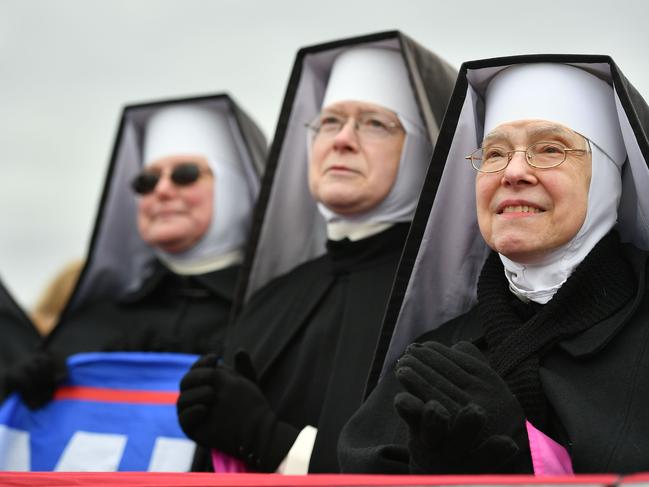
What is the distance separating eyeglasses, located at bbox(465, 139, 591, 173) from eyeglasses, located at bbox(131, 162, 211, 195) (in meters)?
2.62

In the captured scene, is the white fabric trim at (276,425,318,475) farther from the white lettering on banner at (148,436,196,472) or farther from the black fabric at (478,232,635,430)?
the black fabric at (478,232,635,430)

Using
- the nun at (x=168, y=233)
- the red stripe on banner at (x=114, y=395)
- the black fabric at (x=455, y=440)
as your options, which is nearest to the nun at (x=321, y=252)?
the red stripe on banner at (x=114, y=395)

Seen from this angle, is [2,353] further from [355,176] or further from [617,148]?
[617,148]

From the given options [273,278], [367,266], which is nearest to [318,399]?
[367,266]

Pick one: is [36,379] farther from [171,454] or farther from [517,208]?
[517,208]

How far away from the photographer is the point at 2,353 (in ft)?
18.8

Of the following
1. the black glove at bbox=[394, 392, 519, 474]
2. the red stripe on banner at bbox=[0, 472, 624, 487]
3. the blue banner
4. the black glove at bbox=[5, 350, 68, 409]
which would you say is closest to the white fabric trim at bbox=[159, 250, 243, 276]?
the blue banner

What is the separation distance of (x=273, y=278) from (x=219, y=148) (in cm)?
137

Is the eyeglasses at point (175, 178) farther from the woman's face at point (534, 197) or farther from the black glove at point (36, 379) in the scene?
the woman's face at point (534, 197)

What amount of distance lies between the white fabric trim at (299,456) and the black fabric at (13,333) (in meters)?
2.23

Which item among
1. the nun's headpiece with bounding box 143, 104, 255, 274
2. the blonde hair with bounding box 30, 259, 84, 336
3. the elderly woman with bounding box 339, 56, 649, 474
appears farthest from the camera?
the blonde hair with bounding box 30, 259, 84, 336

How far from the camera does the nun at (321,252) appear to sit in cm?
399

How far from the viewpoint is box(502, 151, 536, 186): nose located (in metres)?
3.31

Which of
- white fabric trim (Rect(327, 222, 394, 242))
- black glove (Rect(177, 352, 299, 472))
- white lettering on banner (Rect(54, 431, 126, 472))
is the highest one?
white fabric trim (Rect(327, 222, 394, 242))
